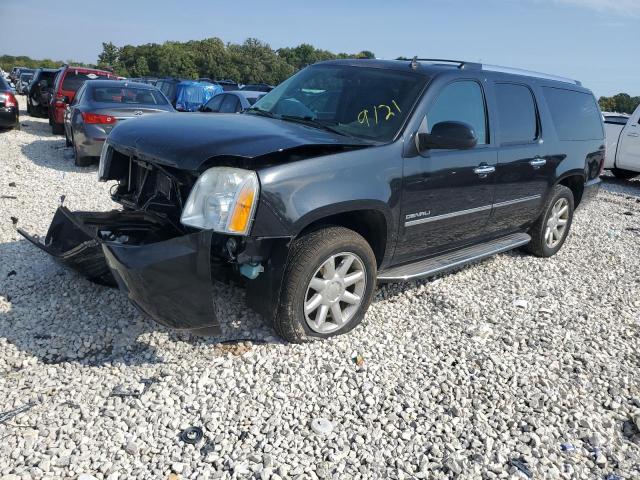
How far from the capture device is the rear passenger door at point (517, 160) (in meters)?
4.69

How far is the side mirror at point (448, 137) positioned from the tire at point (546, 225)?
7.83 ft

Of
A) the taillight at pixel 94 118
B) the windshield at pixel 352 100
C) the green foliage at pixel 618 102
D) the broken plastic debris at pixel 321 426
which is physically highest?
the green foliage at pixel 618 102

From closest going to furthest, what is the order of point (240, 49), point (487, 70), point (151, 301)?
point (151, 301) → point (487, 70) → point (240, 49)

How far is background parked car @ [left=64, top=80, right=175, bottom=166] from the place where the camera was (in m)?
8.88

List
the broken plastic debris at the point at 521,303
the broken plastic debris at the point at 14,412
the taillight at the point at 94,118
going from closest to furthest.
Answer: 1. the broken plastic debris at the point at 14,412
2. the broken plastic debris at the point at 521,303
3. the taillight at the point at 94,118

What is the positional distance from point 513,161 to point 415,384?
2.45 metres

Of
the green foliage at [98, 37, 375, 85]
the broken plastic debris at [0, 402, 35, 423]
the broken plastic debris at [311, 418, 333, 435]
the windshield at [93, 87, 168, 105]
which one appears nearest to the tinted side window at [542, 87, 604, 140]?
the broken plastic debris at [311, 418, 333, 435]

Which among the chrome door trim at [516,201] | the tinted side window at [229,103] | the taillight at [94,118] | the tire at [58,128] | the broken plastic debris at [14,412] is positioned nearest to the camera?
the broken plastic debris at [14,412]

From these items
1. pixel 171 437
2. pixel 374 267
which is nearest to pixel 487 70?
pixel 374 267

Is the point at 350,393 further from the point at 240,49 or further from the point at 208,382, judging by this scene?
the point at 240,49

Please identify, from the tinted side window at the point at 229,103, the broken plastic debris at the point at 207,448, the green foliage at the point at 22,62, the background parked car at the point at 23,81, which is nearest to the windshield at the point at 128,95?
the tinted side window at the point at 229,103

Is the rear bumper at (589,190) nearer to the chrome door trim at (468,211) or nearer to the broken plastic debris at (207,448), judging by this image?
the chrome door trim at (468,211)

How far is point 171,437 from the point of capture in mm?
2686

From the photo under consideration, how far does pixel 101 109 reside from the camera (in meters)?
8.95
